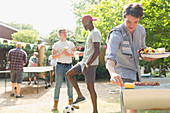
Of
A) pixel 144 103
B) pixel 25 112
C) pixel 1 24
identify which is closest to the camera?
pixel 144 103

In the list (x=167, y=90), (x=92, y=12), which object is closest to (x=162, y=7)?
(x=92, y=12)

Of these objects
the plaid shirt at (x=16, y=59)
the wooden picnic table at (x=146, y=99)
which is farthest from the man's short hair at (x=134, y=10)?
the plaid shirt at (x=16, y=59)

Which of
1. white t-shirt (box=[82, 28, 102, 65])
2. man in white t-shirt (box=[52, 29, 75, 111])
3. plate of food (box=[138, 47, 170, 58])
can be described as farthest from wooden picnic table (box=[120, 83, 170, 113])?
man in white t-shirt (box=[52, 29, 75, 111])

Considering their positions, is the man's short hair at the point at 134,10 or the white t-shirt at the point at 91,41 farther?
the white t-shirt at the point at 91,41

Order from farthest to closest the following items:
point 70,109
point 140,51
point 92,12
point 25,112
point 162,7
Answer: point 92,12 → point 162,7 → point 25,112 → point 70,109 → point 140,51

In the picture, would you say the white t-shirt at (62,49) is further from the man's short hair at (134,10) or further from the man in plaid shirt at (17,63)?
the man in plaid shirt at (17,63)

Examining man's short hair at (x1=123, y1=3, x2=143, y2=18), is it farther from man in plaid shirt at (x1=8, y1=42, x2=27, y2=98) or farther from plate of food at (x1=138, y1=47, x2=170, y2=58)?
man in plaid shirt at (x1=8, y1=42, x2=27, y2=98)

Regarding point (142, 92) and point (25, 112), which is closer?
point (142, 92)

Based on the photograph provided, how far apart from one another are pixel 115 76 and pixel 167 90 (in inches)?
15.8

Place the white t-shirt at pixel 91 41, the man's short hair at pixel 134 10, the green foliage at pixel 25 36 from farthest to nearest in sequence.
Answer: the green foliage at pixel 25 36, the white t-shirt at pixel 91 41, the man's short hair at pixel 134 10

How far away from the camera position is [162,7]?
743cm

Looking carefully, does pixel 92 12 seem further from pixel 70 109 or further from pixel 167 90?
pixel 167 90

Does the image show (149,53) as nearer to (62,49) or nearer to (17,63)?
(62,49)

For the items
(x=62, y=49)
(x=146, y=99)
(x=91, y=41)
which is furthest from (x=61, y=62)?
(x=146, y=99)
